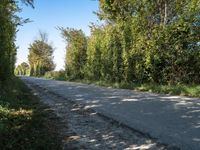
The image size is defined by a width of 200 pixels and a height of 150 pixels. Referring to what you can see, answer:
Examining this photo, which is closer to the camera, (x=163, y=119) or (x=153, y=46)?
(x=163, y=119)

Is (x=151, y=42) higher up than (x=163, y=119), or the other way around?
(x=151, y=42)

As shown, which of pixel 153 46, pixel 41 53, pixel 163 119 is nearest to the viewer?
pixel 163 119

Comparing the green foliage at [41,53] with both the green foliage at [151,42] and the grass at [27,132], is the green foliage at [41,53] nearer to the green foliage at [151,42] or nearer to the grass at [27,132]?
the green foliage at [151,42]

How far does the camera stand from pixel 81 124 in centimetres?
1134

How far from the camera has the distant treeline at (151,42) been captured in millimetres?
26594

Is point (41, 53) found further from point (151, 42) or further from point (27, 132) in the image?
point (27, 132)

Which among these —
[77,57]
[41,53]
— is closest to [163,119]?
[77,57]

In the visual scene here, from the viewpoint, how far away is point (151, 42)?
92.5 ft

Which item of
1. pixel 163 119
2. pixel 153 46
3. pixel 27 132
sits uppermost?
pixel 153 46

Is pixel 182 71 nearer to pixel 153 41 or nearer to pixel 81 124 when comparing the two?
pixel 153 41

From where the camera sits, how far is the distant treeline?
87.2ft

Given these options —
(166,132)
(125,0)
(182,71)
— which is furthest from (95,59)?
(166,132)

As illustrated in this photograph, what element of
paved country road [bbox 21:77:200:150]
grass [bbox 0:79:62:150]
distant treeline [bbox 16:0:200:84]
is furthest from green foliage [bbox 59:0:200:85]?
grass [bbox 0:79:62:150]

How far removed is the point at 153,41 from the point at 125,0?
7.31 m
